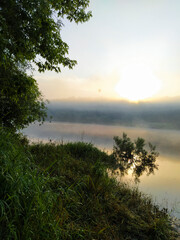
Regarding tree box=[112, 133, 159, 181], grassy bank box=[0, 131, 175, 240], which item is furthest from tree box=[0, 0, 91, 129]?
tree box=[112, 133, 159, 181]

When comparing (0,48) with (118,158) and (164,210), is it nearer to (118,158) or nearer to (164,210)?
(164,210)

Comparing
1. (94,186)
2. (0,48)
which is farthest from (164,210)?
(0,48)

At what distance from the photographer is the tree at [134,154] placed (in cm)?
1346

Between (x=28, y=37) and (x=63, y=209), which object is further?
(x=28, y=37)

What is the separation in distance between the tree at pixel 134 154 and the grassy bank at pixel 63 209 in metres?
7.45

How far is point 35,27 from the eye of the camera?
5.88m

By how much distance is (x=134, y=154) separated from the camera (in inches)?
566

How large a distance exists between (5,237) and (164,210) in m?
4.90

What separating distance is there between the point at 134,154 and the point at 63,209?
462 inches

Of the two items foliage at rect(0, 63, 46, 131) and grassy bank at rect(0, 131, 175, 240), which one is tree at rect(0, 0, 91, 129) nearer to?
foliage at rect(0, 63, 46, 131)

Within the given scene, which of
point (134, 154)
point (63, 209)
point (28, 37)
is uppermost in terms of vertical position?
point (28, 37)

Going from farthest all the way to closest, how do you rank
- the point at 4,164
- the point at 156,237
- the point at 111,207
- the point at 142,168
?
the point at 142,168
the point at 111,207
the point at 156,237
the point at 4,164

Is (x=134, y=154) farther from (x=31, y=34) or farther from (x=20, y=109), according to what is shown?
(x=31, y=34)

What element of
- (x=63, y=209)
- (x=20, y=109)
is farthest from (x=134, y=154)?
(x=63, y=209)
